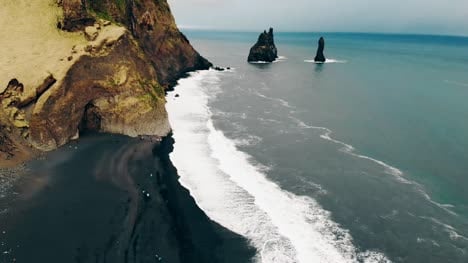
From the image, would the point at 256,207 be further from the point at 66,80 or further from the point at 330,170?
the point at 66,80

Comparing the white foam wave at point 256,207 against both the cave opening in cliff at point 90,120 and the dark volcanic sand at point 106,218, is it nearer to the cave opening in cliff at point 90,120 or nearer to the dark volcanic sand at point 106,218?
the dark volcanic sand at point 106,218

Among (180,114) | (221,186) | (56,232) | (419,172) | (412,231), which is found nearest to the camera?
(56,232)

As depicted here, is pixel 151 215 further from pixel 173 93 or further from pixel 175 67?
pixel 175 67

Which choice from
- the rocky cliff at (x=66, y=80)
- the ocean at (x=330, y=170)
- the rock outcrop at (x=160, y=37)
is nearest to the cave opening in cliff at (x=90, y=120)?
the rocky cliff at (x=66, y=80)

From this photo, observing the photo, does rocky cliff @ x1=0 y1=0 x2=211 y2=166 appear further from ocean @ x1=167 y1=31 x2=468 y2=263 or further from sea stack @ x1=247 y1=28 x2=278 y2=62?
sea stack @ x1=247 y1=28 x2=278 y2=62

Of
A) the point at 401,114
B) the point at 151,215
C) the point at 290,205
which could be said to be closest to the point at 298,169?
the point at 290,205

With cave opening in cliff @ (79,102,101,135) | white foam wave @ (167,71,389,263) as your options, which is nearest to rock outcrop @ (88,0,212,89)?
cave opening in cliff @ (79,102,101,135)

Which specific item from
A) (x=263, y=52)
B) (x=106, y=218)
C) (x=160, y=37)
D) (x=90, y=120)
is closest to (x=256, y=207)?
(x=106, y=218)
